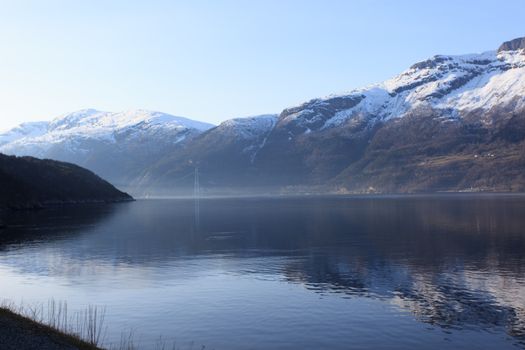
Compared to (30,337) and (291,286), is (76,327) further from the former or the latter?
(291,286)

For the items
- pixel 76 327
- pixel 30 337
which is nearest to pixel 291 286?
pixel 76 327

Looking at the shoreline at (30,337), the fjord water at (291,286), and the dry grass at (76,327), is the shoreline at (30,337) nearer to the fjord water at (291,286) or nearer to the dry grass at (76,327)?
the dry grass at (76,327)

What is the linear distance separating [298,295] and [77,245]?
70326 mm

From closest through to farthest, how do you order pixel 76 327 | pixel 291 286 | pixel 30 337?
pixel 30 337 < pixel 76 327 < pixel 291 286

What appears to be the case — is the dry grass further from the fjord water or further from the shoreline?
the fjord water

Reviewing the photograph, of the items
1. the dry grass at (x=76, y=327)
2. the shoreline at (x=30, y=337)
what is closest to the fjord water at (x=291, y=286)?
the dry grass at (x=76, y=327)

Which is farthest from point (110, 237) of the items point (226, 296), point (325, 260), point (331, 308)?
point (331, 308)

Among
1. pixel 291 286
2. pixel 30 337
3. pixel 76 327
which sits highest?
pixel 30 337

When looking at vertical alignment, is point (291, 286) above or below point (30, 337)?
below

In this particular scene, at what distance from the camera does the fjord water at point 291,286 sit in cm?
5022

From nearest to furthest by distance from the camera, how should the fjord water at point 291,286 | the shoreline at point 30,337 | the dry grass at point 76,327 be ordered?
the shoreline at point 30,337 < the dry grass at point 76,327 < the fjord water at point 291,286

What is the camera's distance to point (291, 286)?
72500mm

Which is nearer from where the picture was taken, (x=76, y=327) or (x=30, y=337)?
(x=30, y=337)

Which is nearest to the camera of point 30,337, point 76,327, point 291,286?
point 30,337
